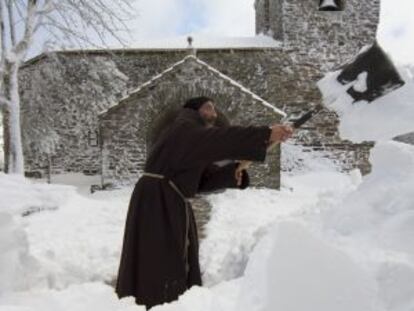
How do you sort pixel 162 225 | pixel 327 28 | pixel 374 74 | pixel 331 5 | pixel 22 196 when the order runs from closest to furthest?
pixel 374 74, pixel 162 225, pixel 22 196, pixel 331 5, pixel 327 28

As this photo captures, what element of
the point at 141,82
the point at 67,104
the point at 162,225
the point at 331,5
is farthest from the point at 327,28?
the point at 162,225

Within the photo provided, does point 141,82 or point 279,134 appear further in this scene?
point 141,82

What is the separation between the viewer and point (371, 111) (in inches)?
139

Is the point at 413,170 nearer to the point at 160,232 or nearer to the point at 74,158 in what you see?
the point at 160,232

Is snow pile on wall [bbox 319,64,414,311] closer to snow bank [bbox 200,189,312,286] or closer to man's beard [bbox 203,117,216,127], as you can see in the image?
man's beard [bbox 203,117,216,127]

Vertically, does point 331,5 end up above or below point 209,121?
above

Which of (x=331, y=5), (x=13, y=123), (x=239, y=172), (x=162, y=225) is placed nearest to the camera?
(x=162, y=225)

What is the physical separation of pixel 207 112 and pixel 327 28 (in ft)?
55.1

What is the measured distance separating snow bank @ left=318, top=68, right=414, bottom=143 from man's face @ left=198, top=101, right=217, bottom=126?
2.81 feet

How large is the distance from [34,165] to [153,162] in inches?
658

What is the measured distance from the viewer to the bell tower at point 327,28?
792 inches

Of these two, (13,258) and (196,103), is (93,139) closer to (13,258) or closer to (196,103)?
(196,103)

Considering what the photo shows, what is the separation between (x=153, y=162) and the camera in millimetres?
4281

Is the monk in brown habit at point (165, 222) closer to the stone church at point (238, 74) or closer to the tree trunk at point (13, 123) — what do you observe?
the tree trunk at point (13, 123)
